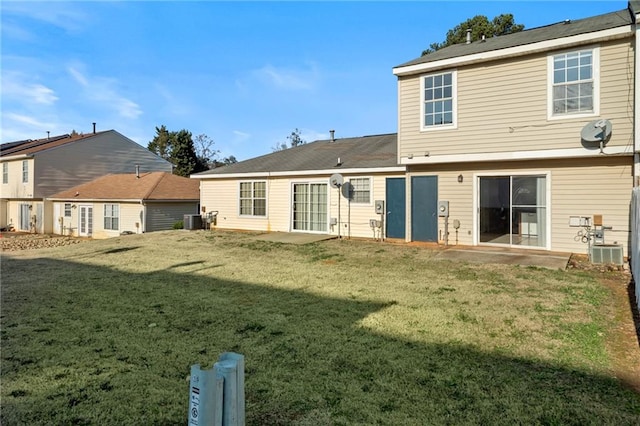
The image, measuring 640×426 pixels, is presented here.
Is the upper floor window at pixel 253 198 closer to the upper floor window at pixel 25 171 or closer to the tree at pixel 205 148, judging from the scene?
the upper floor window at pixel 25 171

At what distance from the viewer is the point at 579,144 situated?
9273 millimetres

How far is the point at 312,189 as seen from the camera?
15039 mm

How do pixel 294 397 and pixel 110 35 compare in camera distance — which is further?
pixel 110 35

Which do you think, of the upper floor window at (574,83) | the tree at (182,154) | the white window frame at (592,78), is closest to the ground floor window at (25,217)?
the tree at (182,154)

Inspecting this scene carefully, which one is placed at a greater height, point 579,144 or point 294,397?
point 579,144

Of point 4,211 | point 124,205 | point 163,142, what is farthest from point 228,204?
point 163,142

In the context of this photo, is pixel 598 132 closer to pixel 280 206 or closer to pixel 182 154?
pixel 280 206

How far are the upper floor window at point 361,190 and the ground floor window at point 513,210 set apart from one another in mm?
3837

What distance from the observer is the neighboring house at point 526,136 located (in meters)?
8.97

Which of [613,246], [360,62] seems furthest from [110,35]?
[613,246]

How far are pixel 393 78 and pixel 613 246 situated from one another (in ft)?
24.4

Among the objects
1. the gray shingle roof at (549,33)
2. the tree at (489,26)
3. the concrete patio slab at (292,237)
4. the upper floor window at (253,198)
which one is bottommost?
the concrete patio slab at (292,237)

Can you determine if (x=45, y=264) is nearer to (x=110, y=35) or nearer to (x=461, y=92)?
(x=110, y=35)

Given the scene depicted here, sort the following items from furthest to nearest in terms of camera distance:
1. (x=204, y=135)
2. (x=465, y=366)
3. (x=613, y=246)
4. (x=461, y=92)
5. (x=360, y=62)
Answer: (x=204, y=135) → (x=360, y=62) → (x=461, y=92) → (x=613, y=246) → (x=465, y=366)
